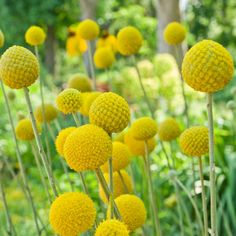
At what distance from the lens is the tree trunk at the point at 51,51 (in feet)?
37.7

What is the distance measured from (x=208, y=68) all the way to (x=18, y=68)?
1.05 ft

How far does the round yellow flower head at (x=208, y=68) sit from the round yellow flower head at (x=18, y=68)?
10.9 inches

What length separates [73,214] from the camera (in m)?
0.69

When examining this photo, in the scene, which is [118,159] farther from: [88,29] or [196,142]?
[88,29]

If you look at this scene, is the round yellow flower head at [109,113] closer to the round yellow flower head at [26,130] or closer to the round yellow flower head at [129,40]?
the round yellow flower head at [26,130]

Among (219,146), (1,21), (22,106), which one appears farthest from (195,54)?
(1,21)

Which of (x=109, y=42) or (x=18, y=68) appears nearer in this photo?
(x=18, y=68)

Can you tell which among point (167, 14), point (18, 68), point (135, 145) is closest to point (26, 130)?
point (135, 145)

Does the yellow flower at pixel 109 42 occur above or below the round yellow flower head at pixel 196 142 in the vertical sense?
below

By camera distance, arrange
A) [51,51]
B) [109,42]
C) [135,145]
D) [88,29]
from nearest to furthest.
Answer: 1. [135,145]
2. [88,29]
3. [109,42]
4. [51,51]

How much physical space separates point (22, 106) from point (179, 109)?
1.38 meters

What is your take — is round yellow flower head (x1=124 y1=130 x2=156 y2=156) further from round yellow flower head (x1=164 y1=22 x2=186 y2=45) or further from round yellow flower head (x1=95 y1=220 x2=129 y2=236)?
round yellow flower head (x1=95 y1=220 x2=129 y2=236)

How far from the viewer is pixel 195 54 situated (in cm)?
68

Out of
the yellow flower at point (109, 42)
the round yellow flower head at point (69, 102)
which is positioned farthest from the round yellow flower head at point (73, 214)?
the yellow flower at point (109, 42)
